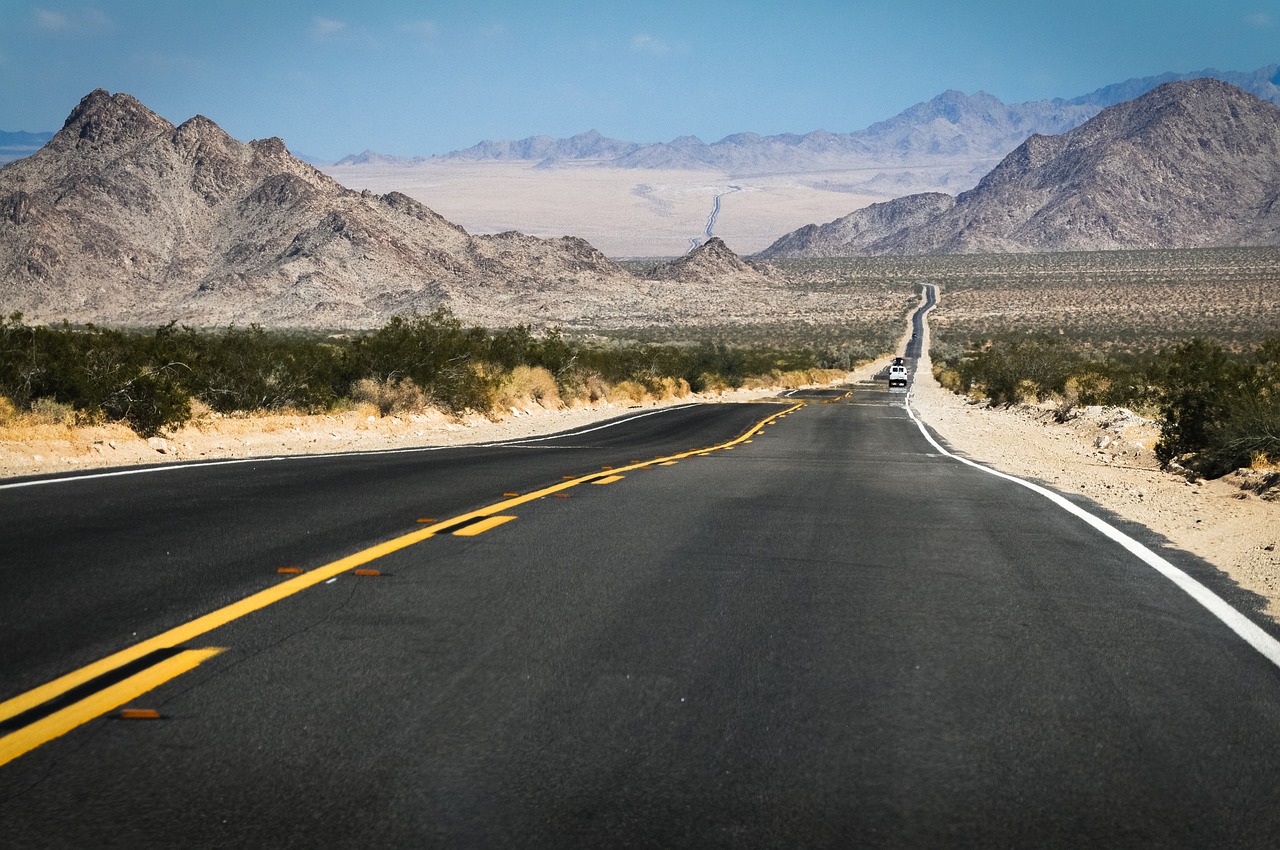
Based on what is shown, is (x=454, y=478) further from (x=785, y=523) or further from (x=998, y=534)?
(x=998, y=534)

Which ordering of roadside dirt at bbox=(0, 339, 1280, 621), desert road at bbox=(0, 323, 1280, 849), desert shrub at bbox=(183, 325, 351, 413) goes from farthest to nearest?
desert shrub at bbox=(183, 325, 351, 413)
roadside dirt at bbox=(0, 339, 1280, 621)
desert road at bbox=(0, 323, 1280, 849)

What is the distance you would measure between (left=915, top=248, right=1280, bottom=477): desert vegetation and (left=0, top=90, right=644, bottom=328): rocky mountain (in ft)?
150

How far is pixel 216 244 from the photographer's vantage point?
120688mm

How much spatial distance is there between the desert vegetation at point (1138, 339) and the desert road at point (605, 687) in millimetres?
8845

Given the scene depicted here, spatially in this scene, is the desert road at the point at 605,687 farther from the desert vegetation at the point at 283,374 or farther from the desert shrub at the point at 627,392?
the desert shrub at the point at 627,392

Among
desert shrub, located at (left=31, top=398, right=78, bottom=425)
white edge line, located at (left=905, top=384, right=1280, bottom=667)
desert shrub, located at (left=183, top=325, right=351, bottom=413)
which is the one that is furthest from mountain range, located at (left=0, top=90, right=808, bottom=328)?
white edge line, located at (left=905, top=384, right=1280, bottom=667)

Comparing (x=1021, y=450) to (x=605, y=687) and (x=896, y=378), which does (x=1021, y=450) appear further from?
(x=896, y=378)

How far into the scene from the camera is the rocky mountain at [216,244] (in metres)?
109

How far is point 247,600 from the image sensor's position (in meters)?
6.15

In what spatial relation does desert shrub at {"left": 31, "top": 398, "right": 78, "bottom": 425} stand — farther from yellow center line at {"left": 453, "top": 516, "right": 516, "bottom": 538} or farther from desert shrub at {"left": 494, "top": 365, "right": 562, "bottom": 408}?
desert shrub at {"left": 494, "top": 365, "right": 562, "bottom": 408}

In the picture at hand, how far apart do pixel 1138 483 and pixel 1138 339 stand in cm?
8058

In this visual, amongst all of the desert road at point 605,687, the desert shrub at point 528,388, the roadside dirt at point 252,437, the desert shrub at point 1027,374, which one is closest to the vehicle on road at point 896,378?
the desert shrub at point 1027,374

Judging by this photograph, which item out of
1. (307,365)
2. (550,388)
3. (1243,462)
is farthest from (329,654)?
(550,388)

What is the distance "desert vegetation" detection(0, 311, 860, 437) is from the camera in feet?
57.1
